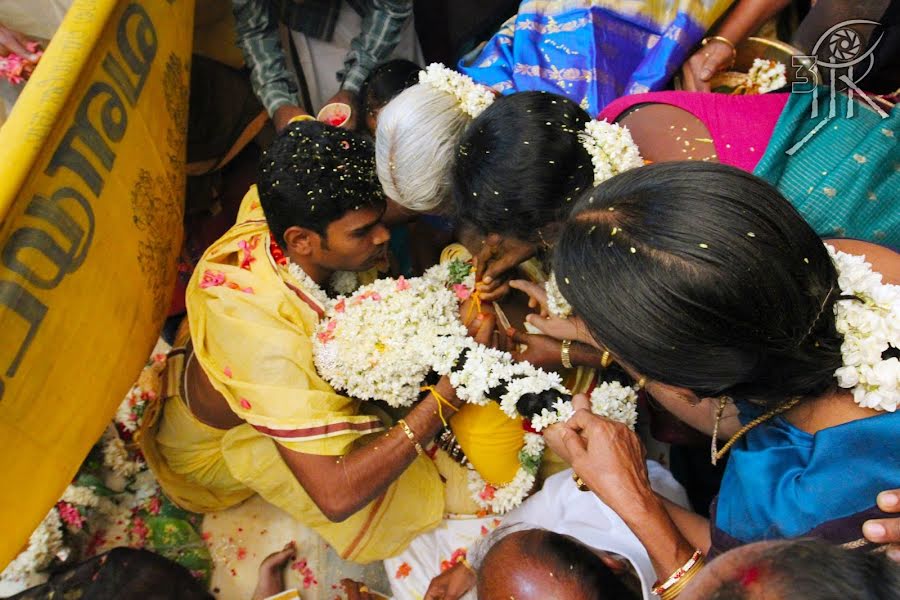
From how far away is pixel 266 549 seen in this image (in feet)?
11.3

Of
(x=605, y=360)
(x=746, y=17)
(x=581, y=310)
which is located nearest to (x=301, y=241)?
(x=605, y=360)

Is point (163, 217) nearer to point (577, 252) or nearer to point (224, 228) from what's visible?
point (224, 228)

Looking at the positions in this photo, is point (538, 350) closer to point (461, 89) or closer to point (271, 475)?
point (461, 89)

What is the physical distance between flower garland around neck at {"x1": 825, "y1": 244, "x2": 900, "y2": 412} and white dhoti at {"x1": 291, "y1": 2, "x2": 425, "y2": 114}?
2990 millimetres

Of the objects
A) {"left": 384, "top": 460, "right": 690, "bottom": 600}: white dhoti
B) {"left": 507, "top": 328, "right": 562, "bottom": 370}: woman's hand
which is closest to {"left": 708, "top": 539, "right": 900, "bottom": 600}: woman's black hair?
{"left": 384, "top": 460, "right": 690, "bottom": 600}: white dhoti

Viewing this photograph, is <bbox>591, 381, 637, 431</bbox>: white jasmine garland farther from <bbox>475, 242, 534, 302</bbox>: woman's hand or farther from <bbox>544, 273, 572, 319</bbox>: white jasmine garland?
<bbox>475, 242, 534, 302</bbox>: woman's hand

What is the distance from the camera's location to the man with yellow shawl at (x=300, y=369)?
2271 millimetres

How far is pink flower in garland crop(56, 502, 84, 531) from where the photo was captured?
3209 mm

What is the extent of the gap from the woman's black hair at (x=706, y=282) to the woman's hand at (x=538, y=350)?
0.96 meters

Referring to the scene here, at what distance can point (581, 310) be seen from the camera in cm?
151

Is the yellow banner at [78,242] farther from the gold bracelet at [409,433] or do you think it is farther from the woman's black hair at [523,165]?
the woman's black hair at [523,165]

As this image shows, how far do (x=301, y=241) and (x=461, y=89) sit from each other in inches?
34.0

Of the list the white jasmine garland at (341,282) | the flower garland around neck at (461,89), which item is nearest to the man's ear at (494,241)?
the flower garland around neck at (461,89)

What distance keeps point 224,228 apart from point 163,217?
999mm
